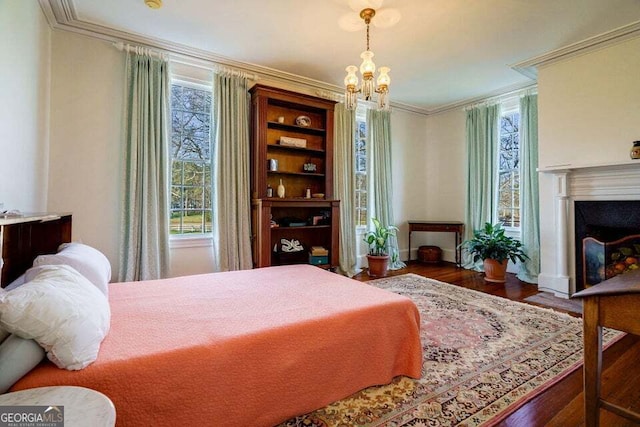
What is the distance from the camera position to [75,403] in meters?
0.73

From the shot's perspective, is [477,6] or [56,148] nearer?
[477,6]

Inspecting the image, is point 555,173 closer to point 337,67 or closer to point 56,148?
point 337,67

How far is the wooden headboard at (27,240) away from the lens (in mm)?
1469

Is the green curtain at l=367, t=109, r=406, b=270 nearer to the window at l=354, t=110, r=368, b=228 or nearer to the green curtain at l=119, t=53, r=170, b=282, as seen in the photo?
the window at l=354, t=110, r=368, b=228

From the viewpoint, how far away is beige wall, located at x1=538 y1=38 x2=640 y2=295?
121 inches

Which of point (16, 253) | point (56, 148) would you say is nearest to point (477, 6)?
point (16, 253)

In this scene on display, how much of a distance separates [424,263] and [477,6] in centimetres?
387

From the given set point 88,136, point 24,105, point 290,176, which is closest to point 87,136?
point 88,136

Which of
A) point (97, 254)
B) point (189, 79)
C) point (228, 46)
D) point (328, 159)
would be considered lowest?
point (97, 254)

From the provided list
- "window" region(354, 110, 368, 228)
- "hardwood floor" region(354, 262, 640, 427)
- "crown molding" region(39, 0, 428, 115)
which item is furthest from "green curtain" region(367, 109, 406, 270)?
"hardwood floor" region(354, 262, 640, 427)

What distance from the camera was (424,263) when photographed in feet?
17.6

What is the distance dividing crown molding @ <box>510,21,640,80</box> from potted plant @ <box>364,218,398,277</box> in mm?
2714

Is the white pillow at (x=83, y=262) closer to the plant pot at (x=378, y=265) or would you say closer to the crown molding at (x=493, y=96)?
→ the plant pot at (x=378, y=265)

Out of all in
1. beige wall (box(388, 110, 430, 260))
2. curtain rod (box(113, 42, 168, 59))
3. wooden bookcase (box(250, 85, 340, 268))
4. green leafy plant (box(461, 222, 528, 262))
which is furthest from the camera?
beige wall (box(388, 110, 430, 260))
